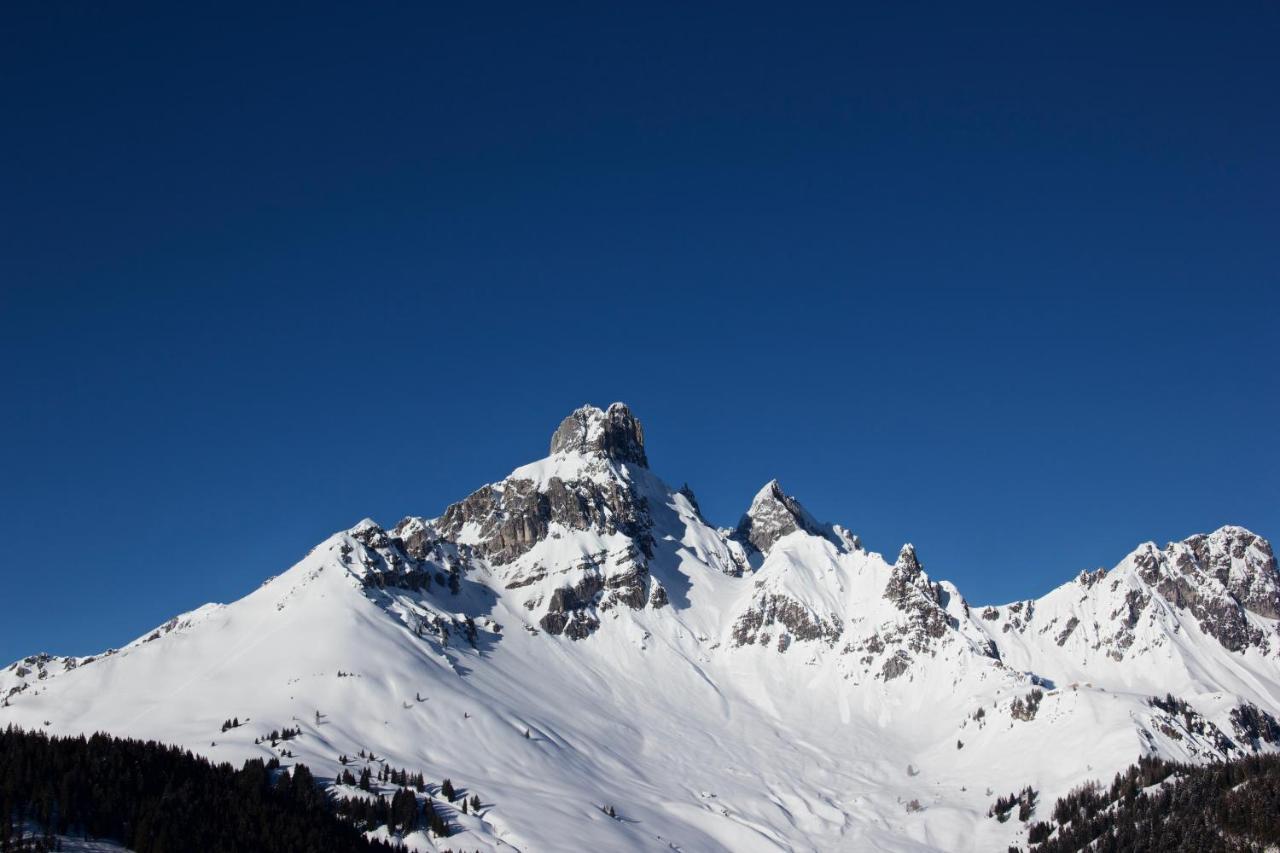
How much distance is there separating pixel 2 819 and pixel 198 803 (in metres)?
30.4

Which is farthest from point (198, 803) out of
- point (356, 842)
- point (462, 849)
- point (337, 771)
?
point (337, 771)

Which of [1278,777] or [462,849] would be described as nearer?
[462,849]

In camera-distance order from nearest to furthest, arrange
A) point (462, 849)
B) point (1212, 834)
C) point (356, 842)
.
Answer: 1. point (356, 842)
2. point (462, 849)
3. point (1212, 834)

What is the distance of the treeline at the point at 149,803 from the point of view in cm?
10488

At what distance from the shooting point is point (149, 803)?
115812 millimetres

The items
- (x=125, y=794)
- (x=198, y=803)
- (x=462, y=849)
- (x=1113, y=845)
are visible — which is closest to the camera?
(x=125, y=794)

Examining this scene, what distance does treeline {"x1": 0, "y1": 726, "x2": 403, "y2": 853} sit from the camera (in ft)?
344

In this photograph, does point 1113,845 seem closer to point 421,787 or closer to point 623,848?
point 623,848

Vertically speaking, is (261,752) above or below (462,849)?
above

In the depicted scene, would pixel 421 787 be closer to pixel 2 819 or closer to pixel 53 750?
pixel 53 750

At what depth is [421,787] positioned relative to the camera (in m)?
191

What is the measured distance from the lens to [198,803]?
414ft

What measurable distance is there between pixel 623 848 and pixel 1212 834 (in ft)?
308

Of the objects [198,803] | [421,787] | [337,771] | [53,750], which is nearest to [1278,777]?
[421,787]
